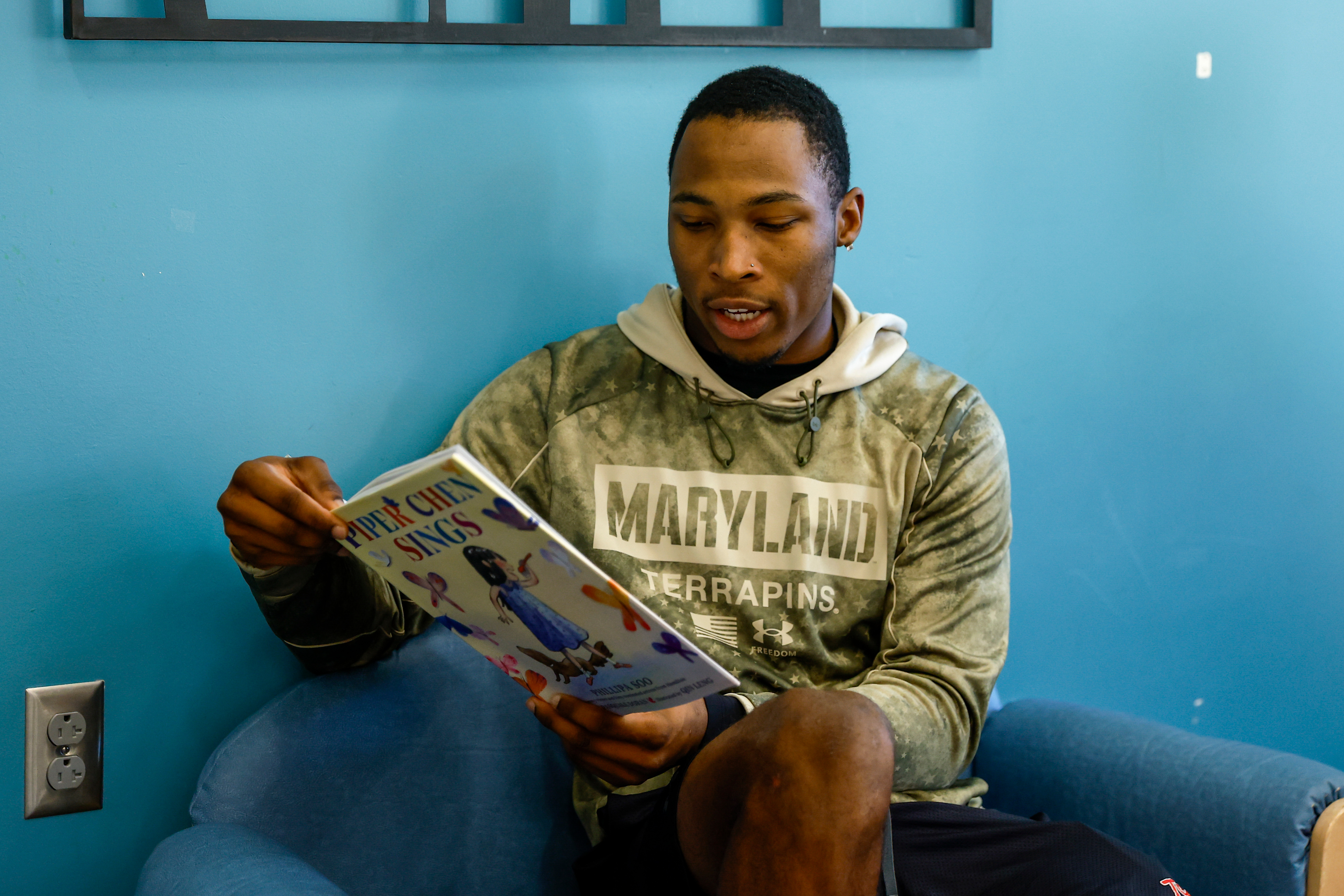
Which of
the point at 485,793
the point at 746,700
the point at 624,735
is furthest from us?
the point at 485,793

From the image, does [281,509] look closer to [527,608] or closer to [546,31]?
[527,608]

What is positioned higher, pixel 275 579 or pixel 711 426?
pixel 711 426

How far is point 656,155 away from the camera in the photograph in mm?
1268

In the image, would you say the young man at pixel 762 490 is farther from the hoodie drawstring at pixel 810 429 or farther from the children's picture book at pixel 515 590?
the children's picture book at pixel 515 590

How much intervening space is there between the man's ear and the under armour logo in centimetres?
42

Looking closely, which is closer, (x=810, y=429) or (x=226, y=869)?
(x=226, y=869)

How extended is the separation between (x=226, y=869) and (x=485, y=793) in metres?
0.30

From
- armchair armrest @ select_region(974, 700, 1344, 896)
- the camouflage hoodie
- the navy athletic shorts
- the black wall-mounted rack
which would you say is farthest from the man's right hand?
armchair armrest @ select_region(974, 700, 1344, 896)

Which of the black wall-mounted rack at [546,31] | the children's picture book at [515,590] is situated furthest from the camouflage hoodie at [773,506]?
the black wall-mounted rack at [546,31]

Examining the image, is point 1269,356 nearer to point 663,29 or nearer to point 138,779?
point 663,29

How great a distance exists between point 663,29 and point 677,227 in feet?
0.93

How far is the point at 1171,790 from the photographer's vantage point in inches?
41.6

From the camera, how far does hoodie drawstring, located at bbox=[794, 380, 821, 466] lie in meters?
1.12

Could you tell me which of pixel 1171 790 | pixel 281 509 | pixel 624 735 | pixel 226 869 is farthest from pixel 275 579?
pixel 1171 790
